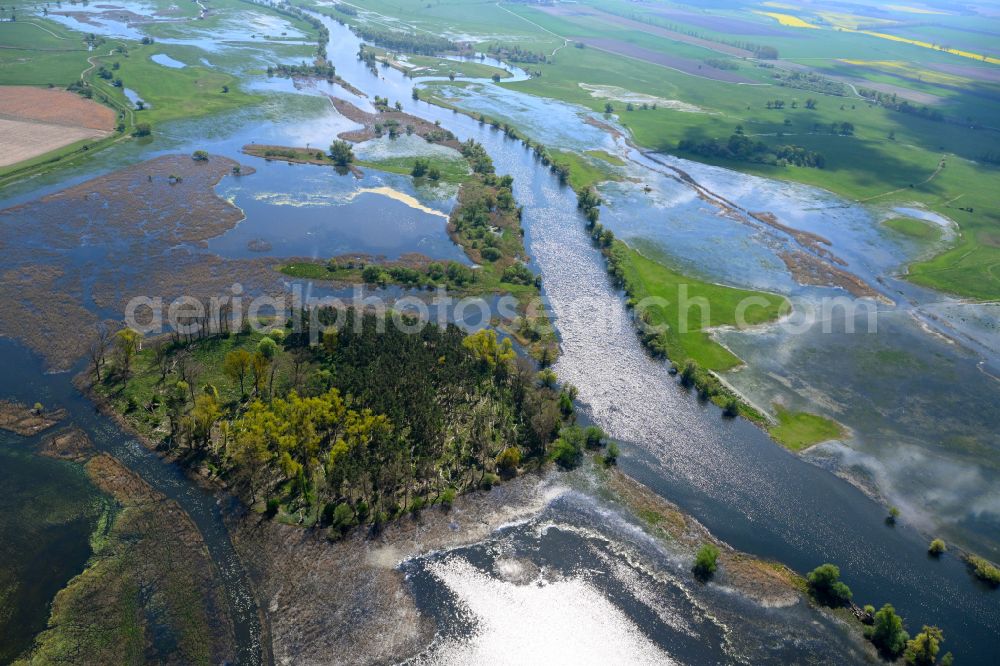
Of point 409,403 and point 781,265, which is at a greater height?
point 781,265

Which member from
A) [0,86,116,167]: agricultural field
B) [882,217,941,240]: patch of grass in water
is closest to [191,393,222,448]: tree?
[0,86,116,167]: agricultural field

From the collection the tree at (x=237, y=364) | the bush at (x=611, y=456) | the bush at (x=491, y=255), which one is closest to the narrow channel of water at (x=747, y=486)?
the bush at (x=611, y=456)

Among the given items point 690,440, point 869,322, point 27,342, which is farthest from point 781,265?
point 27,342

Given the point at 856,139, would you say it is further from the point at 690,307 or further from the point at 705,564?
the point at 705,564

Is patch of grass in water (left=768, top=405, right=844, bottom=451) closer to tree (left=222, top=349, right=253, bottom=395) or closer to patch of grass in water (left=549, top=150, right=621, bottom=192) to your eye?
tree (left=222, top=349, right=253, bottom=395)

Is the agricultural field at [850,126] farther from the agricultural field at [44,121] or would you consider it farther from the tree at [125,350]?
the agricultural field at [44,121]

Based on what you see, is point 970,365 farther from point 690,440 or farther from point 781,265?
point 690,440

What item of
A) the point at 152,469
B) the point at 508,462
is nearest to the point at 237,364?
the point at 152,469
